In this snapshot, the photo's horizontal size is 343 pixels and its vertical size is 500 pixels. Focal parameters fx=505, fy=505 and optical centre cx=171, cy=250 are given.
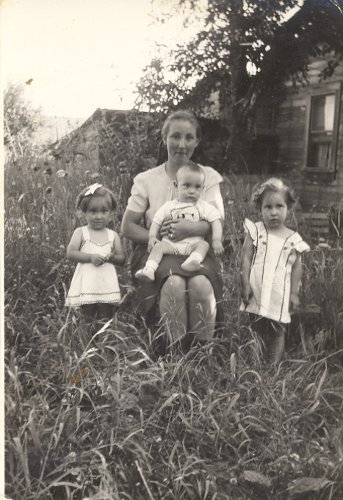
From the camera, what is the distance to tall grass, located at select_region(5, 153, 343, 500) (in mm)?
1702

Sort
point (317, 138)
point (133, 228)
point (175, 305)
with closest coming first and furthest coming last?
point (175, 305) < point (133, 228) < point (317, 138)

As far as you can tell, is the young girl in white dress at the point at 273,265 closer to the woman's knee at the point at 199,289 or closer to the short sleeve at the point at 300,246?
the short sleeve at the point at 300,246

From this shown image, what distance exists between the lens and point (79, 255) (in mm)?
2416

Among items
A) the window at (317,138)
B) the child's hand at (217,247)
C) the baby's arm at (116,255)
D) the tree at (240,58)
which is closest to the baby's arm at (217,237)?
the child's hand at (217,247)

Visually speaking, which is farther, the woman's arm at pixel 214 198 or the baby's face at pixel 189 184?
the woman's arm at pixel 214 198

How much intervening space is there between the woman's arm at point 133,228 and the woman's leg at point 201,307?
40 centimetres

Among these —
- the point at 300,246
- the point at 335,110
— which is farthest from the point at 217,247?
the point at 335,110

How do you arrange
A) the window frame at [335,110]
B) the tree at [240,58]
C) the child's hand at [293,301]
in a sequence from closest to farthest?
the tree at [240,58]
the child's hand at [293,301]
the window frame at [335,110]

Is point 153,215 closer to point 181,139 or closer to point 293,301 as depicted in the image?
point 181,139

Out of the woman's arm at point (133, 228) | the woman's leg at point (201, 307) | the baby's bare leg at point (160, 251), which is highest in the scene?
the woman's arm at point (133, 228)

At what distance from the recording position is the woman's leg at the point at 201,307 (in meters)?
2.31

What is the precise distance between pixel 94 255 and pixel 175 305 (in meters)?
0.46

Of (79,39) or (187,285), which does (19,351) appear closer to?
(187,285)

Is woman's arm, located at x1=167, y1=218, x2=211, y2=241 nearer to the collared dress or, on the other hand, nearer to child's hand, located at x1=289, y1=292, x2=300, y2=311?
the collared dress
